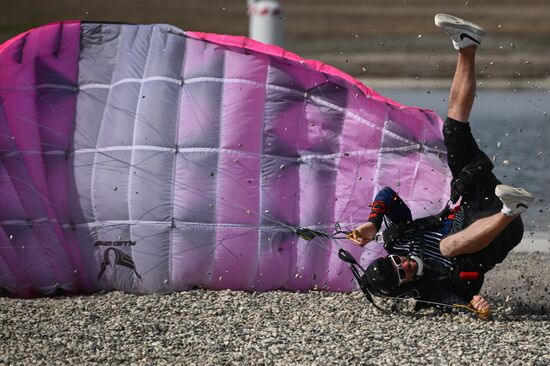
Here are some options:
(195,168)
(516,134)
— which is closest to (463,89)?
(195,168)

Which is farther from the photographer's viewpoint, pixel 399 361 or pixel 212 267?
pixel 212 267

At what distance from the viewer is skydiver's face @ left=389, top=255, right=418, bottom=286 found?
627cm

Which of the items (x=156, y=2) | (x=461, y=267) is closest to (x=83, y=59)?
(x=461, y=267)

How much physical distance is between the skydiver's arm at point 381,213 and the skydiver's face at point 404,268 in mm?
189

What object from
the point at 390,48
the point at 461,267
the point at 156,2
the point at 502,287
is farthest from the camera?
the point at 156,2

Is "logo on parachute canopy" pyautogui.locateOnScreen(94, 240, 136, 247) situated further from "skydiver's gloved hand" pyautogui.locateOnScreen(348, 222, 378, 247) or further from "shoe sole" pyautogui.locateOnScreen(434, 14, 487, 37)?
"shoe sole" pyautogui.locateOnScreen(434, 14, 487, 37)

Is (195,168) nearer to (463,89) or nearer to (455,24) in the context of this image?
(463,89)

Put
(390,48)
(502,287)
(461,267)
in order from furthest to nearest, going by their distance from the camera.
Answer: (390,48) → (502,287) → (461,267)

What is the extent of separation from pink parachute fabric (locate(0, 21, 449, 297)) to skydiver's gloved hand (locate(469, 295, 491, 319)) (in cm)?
77

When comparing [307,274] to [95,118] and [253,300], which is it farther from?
[95,118]

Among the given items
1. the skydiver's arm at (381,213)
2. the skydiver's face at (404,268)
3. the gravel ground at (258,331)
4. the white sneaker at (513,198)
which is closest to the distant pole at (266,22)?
Answer: the gravel ground at (258,331)

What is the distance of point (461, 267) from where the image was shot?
6.31 meters

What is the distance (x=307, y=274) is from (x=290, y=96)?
3.65 ft

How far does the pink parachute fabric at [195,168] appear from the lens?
6.88 metres
